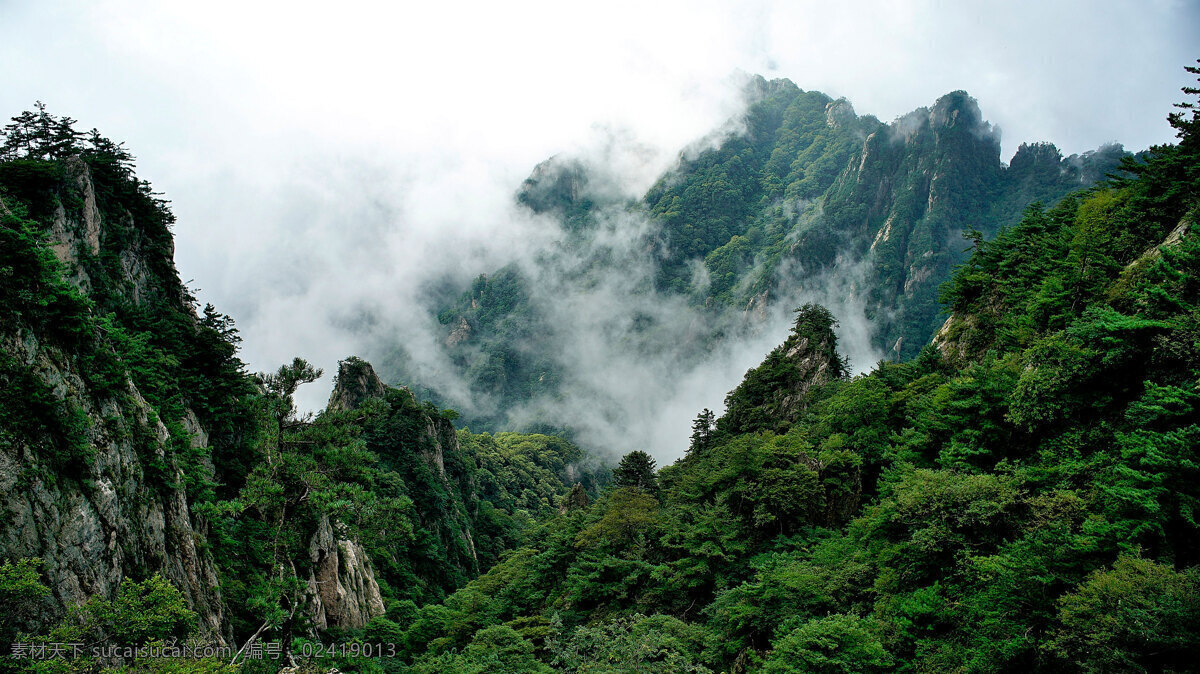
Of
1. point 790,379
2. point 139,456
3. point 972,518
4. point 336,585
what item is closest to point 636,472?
point 790,379

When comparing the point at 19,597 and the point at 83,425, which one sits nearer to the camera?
the point at 19,597

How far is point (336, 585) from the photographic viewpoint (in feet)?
106

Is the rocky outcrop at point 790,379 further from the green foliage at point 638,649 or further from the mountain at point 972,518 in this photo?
the green foliage at point 638,649

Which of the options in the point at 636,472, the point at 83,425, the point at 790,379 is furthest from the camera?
the point at 790,379

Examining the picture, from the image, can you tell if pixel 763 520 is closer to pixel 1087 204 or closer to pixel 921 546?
pixel 921 546

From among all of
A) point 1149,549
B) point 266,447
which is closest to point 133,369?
point 266,447

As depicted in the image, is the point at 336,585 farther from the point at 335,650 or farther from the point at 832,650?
the point at 832,650

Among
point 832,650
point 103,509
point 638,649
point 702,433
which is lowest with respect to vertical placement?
point 832,650

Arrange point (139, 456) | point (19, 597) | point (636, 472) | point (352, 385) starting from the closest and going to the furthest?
point (19, 597) → point (139, 456) → point (636, 472) → point (352, 385)

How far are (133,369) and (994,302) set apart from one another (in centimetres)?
4355

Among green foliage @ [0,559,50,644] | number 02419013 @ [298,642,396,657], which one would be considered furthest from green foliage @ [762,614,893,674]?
green foliage @ [0,559,50,644]

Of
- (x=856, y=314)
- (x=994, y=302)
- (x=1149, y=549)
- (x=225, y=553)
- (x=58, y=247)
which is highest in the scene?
(x=856, y=314)

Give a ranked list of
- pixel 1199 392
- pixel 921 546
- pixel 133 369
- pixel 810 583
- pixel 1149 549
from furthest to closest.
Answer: pixel 133 369
pixel 810 583
pixel 921 546
pixel 1199 392
pixel 1149 549

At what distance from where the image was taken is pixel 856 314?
540 ft
